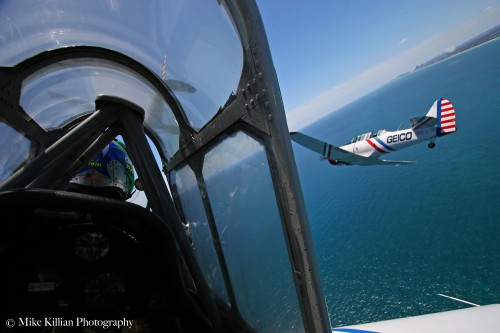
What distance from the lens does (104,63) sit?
1.64m

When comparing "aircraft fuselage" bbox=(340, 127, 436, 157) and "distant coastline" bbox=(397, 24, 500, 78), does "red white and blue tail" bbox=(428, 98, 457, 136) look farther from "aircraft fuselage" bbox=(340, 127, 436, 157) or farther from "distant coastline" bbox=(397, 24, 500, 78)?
"distant coastline" bbox=(397, 24, 500, 78)

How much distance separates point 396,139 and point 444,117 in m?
4.88

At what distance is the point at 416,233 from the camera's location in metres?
16.4

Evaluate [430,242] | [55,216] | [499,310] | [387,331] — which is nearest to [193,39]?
[55,216]

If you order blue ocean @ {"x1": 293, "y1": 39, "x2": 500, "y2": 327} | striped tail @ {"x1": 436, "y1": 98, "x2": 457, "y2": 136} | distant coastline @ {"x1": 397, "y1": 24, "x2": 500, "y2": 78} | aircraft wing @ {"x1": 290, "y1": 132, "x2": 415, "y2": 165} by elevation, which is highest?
distant coastline @ {"x1": 397, "y1": 24, "x2": 500, "y2": 78}

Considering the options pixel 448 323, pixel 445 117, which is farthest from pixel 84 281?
pixel 445 117

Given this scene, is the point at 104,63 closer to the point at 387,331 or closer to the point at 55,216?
the point at 55,216

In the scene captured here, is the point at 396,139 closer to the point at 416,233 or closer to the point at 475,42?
the point at 416,233

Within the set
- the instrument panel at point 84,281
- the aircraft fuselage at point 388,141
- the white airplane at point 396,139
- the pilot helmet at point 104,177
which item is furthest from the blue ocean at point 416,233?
the instrument panel at point 84,281

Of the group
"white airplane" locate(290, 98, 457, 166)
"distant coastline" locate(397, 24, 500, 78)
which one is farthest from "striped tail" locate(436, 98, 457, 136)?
"distant coastline" locate(397, 24, 500, 78)

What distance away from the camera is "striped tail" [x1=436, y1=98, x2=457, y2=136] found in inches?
803

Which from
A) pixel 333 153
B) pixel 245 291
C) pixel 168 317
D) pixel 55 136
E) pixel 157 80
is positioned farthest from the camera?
pixel 333 153

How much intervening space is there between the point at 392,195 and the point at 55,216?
27.0m

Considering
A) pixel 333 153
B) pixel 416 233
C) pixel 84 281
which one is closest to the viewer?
pixel 84 281
